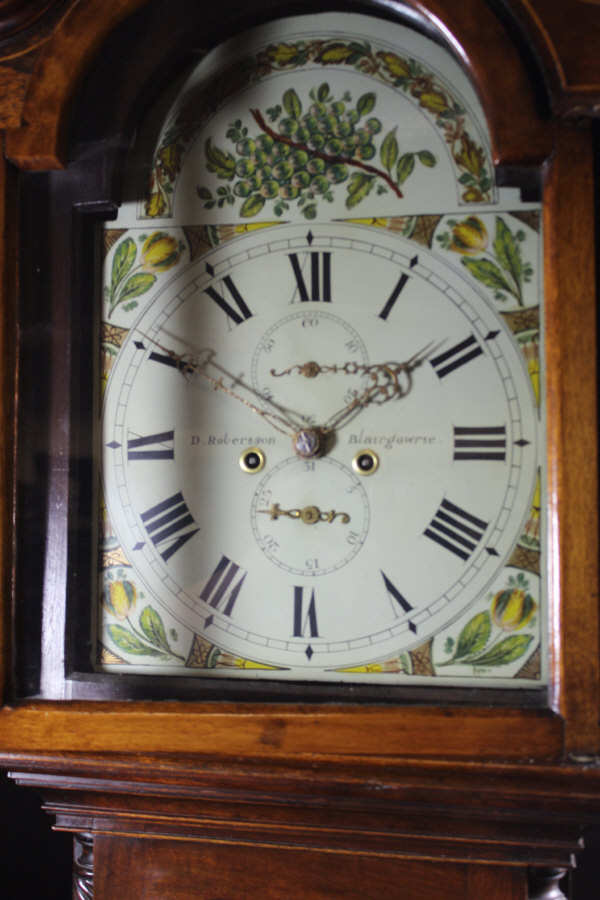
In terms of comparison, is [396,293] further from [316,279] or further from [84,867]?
[84,867]

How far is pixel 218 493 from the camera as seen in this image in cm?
85

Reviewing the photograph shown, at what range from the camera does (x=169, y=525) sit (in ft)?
2.80

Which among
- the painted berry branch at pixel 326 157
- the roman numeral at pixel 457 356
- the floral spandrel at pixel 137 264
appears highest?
the painted berry branch at pixel 326 157

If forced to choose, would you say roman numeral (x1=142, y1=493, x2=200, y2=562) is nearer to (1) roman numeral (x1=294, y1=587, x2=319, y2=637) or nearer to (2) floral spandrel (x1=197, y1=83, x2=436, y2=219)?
(1) roman numeral (x1=294, y1=587, x2=319, y2=637)

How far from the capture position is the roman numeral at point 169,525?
2.79 feet

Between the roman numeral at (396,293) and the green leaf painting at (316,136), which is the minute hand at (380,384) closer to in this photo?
the roman numeral at (396,293)

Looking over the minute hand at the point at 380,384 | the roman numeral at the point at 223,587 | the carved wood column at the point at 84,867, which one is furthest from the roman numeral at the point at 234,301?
the carved wood column at the point at 84,867

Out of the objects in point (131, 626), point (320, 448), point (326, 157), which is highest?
point (326, 157)

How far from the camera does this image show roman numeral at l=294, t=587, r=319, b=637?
0.82 meters

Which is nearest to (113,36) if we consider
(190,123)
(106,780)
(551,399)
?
(190,123)

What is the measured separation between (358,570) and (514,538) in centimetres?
14

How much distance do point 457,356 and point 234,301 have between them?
214mm

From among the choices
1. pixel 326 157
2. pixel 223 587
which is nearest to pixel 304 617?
pixel 223 587

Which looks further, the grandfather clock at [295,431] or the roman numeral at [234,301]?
the roman numeral at [234,301]
